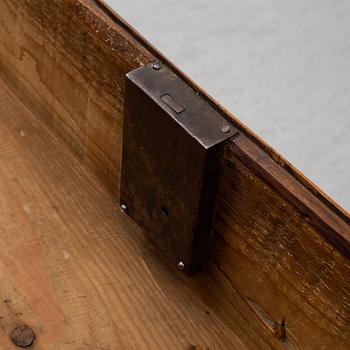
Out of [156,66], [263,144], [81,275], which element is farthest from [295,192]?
[81,275]

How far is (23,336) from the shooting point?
3.53ft

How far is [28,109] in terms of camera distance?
1308 mm

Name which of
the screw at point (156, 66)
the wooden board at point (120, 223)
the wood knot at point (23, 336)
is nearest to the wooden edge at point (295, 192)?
the wooden board at point (120, 223)

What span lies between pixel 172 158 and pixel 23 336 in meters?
0.27

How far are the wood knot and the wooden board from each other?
0.01 metres

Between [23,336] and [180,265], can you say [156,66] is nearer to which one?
[180,265]

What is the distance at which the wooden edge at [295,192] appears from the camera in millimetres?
876

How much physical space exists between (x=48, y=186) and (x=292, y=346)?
0.39m

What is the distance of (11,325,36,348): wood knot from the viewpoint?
1.07 m

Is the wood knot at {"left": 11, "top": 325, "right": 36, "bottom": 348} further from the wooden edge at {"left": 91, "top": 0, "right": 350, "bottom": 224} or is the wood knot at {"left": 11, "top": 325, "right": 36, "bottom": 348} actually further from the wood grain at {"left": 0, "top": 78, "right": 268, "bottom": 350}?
the wooden edge at {"left": 91, "top": 0, "right": 350, "bottom": 224}

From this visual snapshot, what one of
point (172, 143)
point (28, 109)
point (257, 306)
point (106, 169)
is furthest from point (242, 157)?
point (28, 109)

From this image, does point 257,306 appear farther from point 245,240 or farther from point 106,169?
point 106,169

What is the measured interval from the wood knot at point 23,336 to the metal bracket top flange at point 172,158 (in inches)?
7.0

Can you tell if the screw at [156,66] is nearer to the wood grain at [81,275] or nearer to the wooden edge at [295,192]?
the wooden edge at [295,192]
